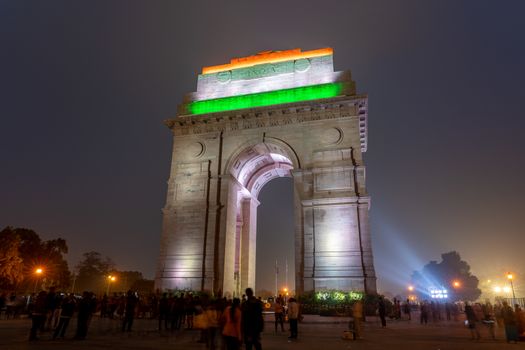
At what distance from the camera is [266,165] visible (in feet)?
99.3

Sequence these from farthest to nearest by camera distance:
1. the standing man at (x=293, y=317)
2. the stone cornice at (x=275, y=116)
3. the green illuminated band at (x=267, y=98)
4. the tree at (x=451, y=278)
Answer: the tree at (x=451, y=278) < the green illuminated band at (x=267, y=98) < the stone cornice at (x=275, y=116) < the standing man at (x=293, y=317)

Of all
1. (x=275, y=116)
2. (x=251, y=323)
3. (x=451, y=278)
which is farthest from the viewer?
(x=451, y=278)

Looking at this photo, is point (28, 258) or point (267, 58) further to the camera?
point (28, 258)

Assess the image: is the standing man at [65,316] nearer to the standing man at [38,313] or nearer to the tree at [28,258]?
the standing man at [38,313]

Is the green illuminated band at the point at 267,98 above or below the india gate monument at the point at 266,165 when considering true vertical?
above

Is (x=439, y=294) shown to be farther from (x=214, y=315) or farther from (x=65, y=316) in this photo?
(x=65, y=316)

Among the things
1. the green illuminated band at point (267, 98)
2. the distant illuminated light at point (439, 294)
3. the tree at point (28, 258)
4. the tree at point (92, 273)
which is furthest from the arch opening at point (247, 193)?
the tree at point (92, 273)

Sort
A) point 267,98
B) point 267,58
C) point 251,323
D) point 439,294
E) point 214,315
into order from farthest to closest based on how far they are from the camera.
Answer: point 439,294, point 267,58, point 267,98, point 214,315, point 251,323

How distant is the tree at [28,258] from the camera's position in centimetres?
3403

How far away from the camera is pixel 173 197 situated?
25500 mm

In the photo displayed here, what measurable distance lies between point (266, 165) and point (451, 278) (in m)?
75.9

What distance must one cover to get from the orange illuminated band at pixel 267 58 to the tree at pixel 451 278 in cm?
7260

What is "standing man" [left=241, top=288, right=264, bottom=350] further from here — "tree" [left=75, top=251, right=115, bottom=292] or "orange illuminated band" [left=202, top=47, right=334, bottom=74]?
"tree" [left=75, top=251, right=115, bottom=292]

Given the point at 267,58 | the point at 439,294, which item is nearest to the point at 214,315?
the point at 267,58
